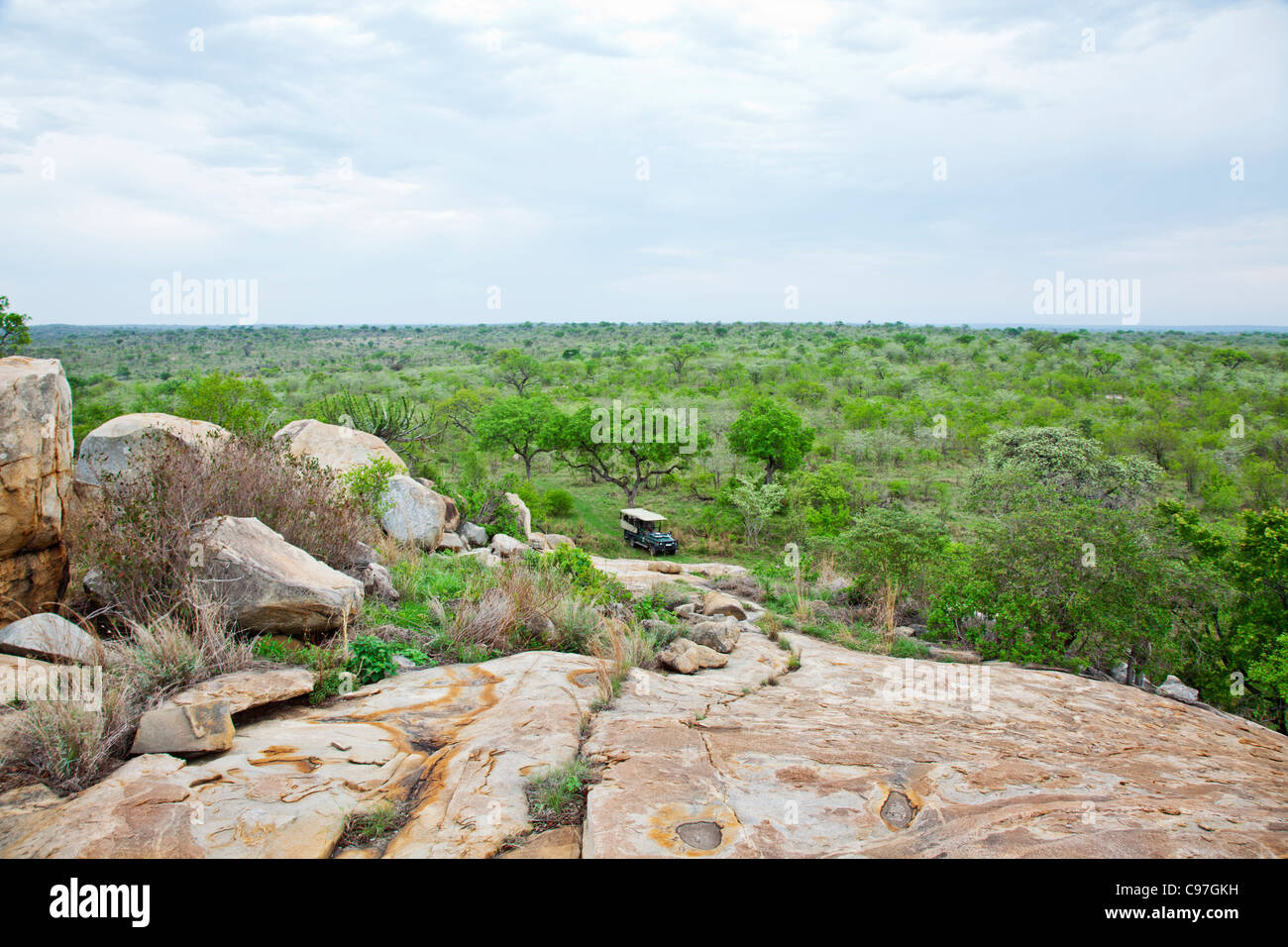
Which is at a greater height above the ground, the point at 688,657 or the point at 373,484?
the point at 373,484

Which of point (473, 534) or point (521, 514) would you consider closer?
point (473, 534)

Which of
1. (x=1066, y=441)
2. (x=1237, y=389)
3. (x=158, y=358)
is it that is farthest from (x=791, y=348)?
(x=158, y=358)

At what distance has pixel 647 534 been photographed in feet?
82.7

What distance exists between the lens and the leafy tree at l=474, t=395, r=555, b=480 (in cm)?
3303

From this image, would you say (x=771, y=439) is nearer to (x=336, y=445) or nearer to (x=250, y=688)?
(x=336, y=445)

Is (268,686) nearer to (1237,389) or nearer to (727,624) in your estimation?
(727,624)

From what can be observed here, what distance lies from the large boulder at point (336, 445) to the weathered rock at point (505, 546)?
278 centimetres

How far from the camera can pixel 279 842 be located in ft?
10.1

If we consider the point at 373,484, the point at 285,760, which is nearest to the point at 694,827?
the point at 285,760

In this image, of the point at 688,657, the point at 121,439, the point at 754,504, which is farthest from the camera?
the point at 754,504

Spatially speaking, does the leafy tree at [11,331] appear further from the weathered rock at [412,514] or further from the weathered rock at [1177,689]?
the weathered rock at [1177,689]

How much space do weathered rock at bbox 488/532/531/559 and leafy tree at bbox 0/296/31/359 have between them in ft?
36.3

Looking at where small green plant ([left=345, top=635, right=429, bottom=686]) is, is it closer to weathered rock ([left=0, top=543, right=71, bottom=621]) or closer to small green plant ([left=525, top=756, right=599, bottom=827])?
small green plant ([left=525, top=756, right=599, bottom=827])

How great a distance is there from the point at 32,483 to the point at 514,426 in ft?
90.3
